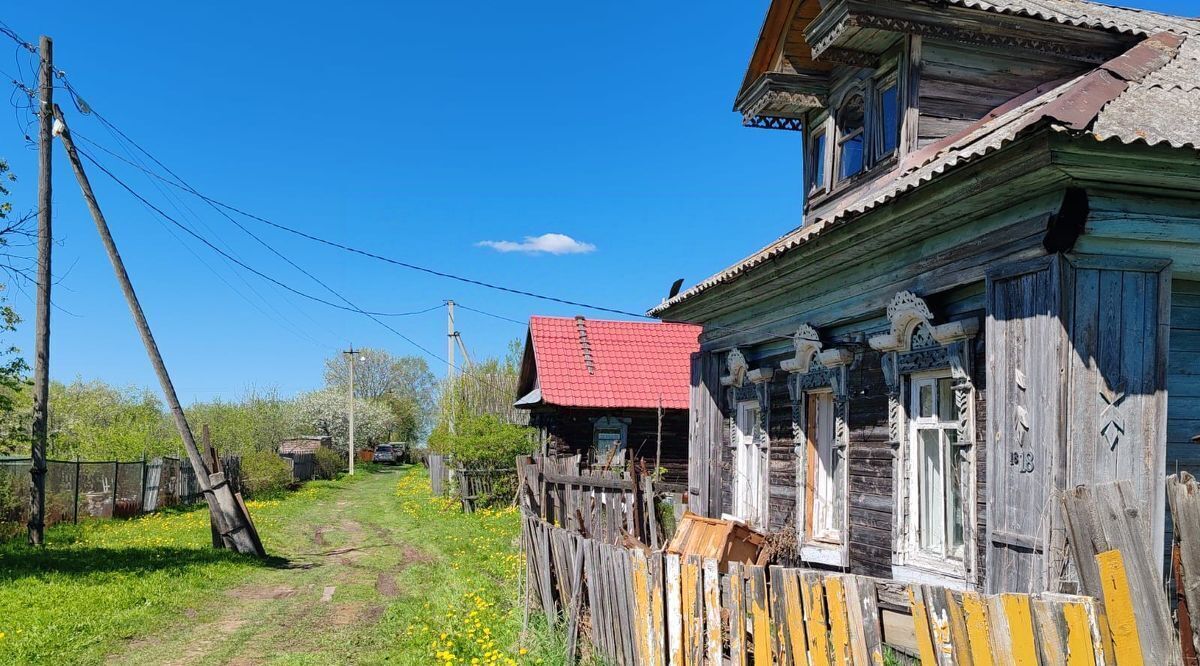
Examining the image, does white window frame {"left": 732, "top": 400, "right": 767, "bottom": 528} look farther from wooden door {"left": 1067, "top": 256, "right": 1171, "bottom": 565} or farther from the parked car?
the parked car

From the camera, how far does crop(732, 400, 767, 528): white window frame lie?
9656mm

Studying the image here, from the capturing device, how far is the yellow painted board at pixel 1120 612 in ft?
8.80

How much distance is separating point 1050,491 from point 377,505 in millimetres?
23258

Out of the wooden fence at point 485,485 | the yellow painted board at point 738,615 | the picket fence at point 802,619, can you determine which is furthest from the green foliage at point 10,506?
the yellow painted board at point 738,615

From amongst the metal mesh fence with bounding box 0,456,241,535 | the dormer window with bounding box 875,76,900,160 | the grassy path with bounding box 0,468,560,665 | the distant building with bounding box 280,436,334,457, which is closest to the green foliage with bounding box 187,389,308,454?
the distant building with bounding box 280,436,334,457

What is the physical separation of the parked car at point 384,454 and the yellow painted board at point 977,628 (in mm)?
60301

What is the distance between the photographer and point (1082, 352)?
494 cm

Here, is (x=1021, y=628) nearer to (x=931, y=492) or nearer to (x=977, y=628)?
(x=977, y=628)

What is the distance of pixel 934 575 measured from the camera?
249 inches

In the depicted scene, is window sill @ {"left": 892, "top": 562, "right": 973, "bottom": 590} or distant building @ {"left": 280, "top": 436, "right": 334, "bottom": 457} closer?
window sill @ {"left": 892, "top": 562, "right": 973, "bottom": 590}

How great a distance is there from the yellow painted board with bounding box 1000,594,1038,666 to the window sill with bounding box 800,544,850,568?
194 inches

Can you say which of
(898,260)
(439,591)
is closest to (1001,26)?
(898,260)

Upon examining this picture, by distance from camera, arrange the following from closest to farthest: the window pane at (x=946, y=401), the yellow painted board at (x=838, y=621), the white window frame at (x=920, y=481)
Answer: the yellow painted board at (x=838, y=621)
the white window frame at (x=920, y=481)
the window pane at (x=946, y=401)

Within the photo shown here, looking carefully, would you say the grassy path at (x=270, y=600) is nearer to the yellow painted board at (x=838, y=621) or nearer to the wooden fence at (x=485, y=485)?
the yellow painted board at (x=838, y=621)
